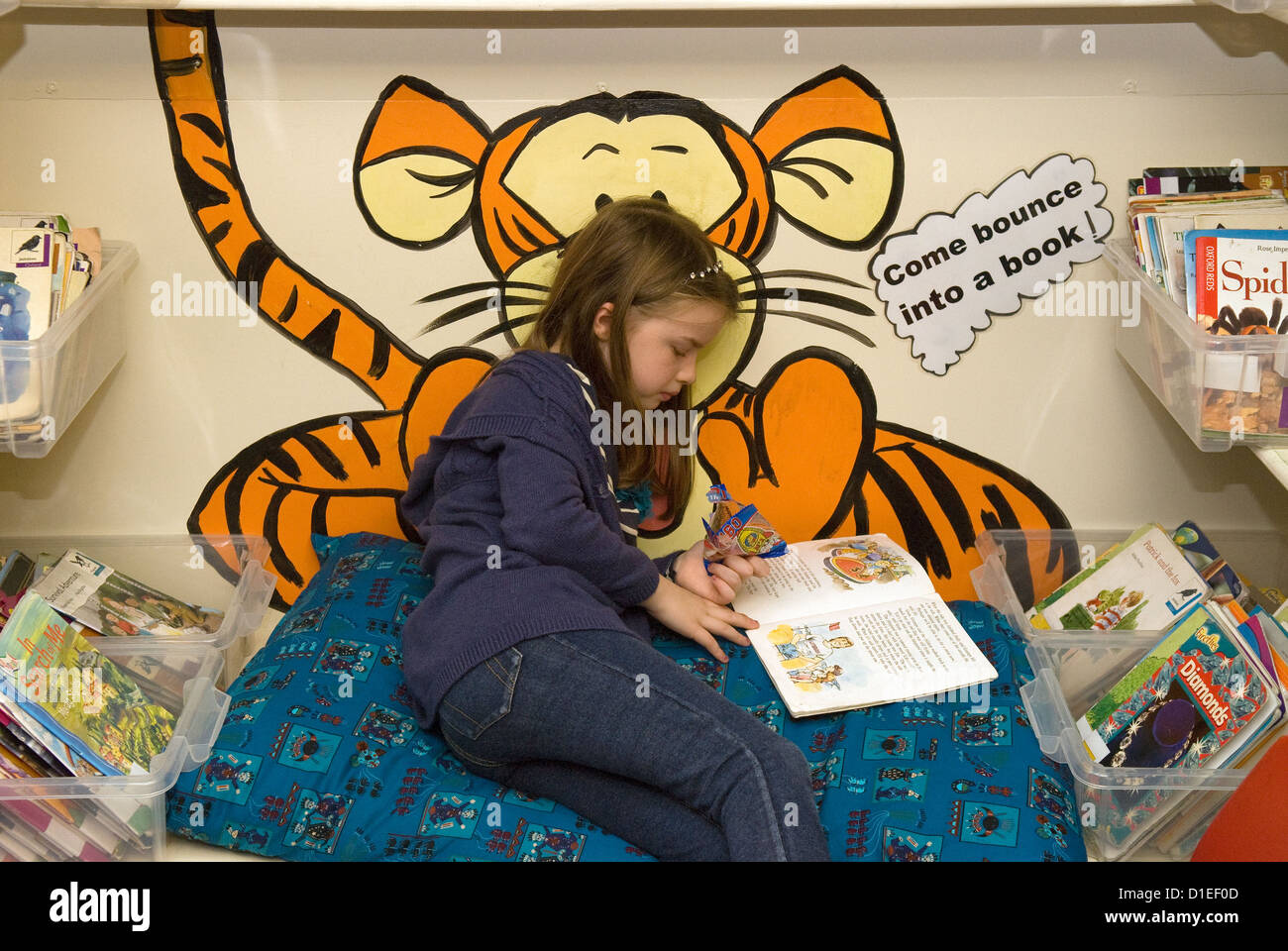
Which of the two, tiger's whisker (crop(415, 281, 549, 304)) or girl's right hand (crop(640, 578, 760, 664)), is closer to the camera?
girl's right hand (crop(640, 578, 760, 664))

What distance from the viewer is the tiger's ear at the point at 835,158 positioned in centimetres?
168

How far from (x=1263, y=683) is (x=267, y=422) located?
1342 mm

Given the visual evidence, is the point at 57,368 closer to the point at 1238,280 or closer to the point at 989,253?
the point at 989,253

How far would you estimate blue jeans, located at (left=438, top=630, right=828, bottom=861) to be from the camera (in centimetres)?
128

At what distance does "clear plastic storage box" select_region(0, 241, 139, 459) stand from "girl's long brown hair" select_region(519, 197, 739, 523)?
56 cm

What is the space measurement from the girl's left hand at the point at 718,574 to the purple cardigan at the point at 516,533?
11 cm

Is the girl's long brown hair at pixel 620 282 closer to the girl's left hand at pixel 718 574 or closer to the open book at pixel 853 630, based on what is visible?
the girl's left hand at pixel 718 574

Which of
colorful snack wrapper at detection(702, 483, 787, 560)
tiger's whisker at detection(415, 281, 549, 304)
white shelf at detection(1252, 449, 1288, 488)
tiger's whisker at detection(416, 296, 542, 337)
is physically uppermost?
tiger's whisker at detection(415, 281, 549, 304)

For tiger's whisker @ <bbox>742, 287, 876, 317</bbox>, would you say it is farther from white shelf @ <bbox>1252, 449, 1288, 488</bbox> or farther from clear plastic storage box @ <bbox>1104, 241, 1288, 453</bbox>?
white shelf @ <bbox>1252, 449, 1288, 488</bbox>

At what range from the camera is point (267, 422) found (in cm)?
182

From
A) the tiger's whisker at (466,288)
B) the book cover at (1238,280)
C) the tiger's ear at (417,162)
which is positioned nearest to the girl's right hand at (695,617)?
the tiger's whisker at (466,288)

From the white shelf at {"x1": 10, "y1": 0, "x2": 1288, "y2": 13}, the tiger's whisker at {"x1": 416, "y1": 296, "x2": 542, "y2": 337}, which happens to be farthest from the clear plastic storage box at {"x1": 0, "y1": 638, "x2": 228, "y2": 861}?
the white shelf at {"x1": 10, "y1": 0, "x2": 1288, "y2": 13}
